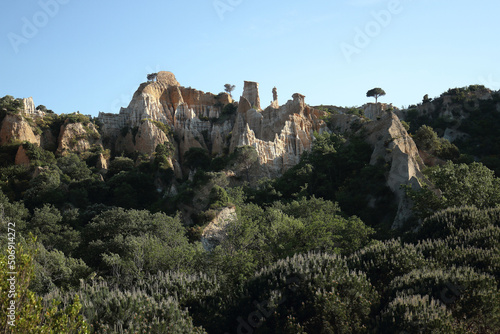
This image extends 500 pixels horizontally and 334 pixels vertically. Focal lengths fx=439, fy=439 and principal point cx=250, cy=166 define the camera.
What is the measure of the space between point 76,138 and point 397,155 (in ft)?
134

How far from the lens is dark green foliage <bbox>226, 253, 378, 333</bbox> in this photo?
13.8 meters

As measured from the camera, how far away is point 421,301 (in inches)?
501

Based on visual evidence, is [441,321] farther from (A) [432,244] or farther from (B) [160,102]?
(B) [160,102]

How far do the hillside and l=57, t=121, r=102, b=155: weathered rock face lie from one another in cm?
19

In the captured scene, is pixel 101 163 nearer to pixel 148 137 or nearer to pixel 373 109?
pixel 148 137

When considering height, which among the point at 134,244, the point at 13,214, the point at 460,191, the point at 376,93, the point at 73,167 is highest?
the point at 376,93

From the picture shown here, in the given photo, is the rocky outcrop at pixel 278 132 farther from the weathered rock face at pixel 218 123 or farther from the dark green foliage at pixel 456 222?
the dark green foliage at pixel 456 222

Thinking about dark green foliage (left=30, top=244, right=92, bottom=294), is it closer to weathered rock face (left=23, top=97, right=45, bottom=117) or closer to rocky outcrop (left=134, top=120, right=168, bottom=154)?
rocky outcrop (left=134, top=120, right=168, bottom=154)

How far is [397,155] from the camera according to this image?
39.1 meters

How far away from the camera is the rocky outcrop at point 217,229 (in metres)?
34.4

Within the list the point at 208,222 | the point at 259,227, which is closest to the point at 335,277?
the point at 259,227

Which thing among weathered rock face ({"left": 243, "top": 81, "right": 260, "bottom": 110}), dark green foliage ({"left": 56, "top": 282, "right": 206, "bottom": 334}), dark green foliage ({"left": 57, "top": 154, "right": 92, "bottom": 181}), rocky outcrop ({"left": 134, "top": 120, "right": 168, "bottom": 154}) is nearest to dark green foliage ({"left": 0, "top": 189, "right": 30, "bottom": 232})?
dark green foliage ({"left": 57, "top": 154, "right": 92, "bottom": 181})

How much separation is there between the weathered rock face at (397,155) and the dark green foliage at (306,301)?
689 inches

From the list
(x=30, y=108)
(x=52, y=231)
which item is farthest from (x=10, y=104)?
(x=52, y=231)
